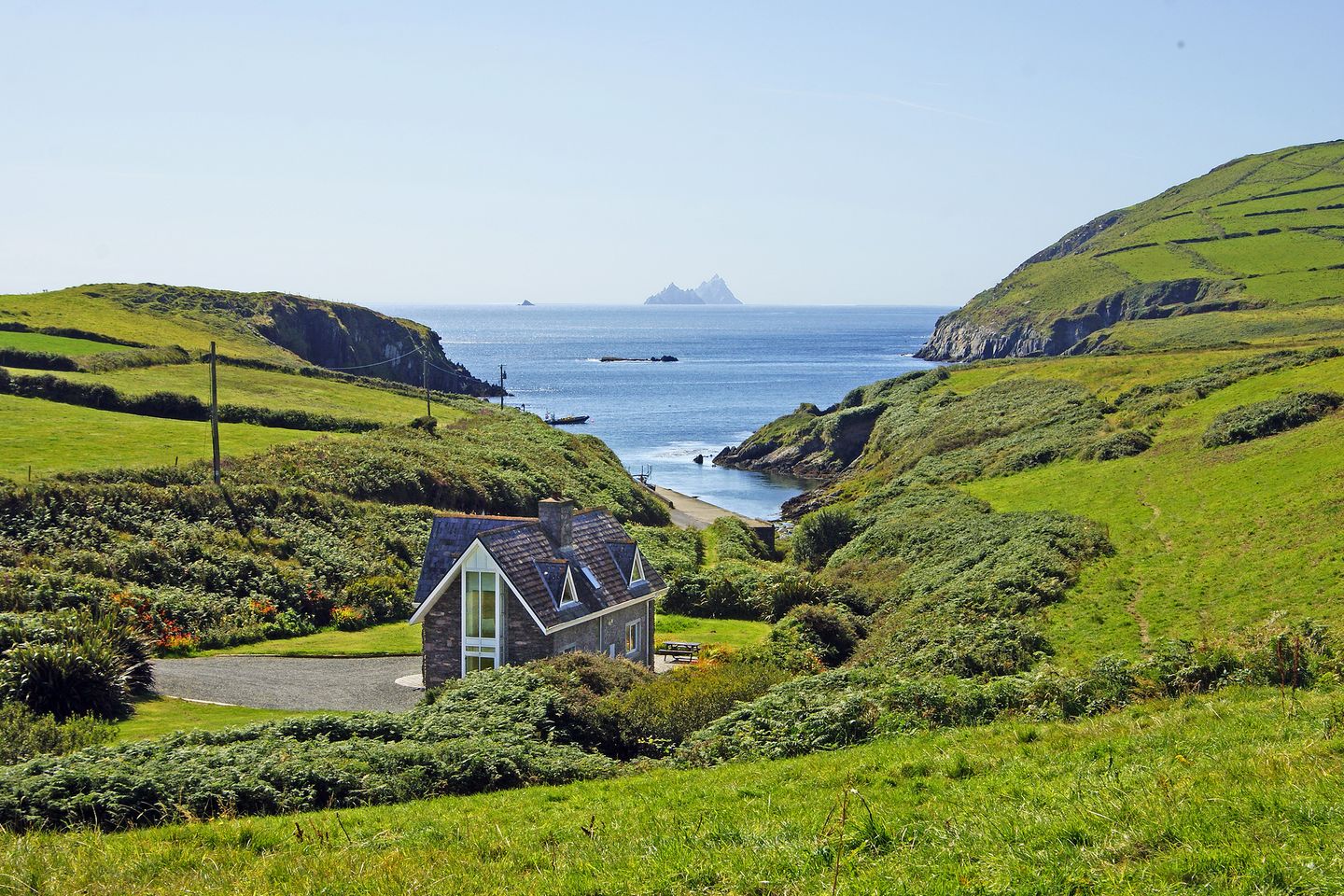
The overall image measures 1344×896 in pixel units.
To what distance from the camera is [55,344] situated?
7844cm

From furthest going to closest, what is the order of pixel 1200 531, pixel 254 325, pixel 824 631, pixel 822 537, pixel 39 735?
pixel 254 325
pixel 822 537
pixel 824 631
pixel 1200 531
pixel 39 735

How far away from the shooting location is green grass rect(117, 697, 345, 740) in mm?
24781

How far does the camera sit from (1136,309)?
188625 mm

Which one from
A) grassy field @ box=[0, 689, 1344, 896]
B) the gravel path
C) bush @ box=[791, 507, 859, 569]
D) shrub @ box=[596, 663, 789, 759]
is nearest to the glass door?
the gravel path

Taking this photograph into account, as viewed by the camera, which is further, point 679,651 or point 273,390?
point 273,390

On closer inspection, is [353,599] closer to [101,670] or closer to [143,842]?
[101,670]

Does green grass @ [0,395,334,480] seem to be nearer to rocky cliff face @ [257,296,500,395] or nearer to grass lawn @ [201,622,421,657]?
grass lawn @ [201,622,421,657]

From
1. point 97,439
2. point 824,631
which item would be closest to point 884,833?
point 824,631

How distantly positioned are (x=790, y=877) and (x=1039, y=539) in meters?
33.8

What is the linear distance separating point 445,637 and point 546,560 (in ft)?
12.0

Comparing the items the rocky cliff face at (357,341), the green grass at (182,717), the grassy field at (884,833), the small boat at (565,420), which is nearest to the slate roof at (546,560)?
the green grass at (182,717)

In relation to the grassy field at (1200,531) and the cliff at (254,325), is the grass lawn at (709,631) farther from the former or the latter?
the cliff at (254,325)

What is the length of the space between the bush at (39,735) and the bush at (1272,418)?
161 ft

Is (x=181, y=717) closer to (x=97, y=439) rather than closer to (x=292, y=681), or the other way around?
(x=292, y=681)
